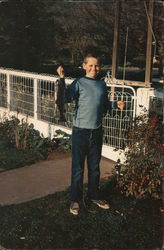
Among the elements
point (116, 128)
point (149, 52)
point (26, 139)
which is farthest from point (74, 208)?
point (149, 52)

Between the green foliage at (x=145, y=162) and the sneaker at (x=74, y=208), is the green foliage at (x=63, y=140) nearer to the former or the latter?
the green foliage at (x=145, y=162)

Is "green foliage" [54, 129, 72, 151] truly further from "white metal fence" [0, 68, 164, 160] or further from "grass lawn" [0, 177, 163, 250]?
"grass lawn" [0, 177, 163, 250]

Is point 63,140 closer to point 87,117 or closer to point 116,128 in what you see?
point 116,128

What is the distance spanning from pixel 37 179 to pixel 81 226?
1.89 meters

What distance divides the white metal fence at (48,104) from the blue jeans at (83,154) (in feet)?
5.37

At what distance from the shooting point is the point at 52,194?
18.4ft

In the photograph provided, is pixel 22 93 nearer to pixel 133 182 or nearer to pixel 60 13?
pixel 133 182

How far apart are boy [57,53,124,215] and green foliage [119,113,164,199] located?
598mm

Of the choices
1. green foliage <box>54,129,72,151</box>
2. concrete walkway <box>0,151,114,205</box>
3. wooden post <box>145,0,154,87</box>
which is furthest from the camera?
wooden post <box>145,0,154,87</box>

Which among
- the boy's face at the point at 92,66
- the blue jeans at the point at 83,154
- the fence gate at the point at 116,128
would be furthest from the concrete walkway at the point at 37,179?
the boy's face at the point at 92,66

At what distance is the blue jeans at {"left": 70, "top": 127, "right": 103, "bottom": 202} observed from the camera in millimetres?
4809

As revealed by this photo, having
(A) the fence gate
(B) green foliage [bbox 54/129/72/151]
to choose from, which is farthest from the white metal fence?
(B) green foliage [bbox 54/129/72/151]

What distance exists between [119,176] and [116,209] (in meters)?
0.79

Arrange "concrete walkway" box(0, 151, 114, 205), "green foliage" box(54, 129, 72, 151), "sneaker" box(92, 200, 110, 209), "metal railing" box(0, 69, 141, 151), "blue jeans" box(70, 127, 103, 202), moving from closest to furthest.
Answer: "blue jeans" box(70, 127, 103, 202)
"sneaker" box(92, 200, 110, 209)
"concrete walkway" box(0, 151, 114, 205)
"metal railing" box(0, 69, 141, 151)
"green foliage" box(54, 129, 72, 151)
